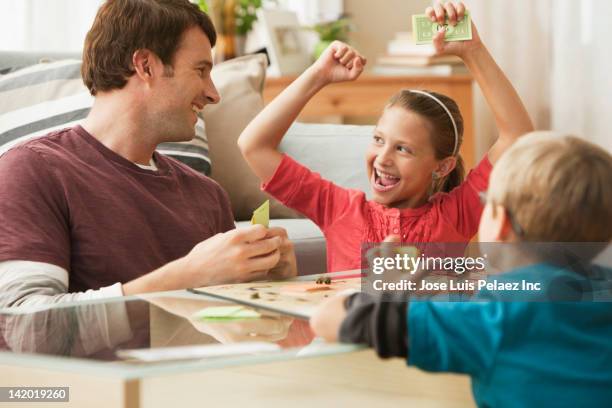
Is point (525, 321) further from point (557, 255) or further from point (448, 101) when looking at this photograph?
point (448, 101)

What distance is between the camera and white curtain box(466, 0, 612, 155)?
11.4ft

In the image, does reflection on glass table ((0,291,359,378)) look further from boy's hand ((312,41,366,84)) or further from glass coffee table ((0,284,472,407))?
boy's hand ((312,41,366,84))

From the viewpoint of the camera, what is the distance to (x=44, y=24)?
338 centimetres

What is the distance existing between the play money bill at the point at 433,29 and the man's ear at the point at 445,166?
0.27 meters

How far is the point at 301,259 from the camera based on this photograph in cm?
234

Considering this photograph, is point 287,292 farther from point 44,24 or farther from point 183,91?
point 44,24

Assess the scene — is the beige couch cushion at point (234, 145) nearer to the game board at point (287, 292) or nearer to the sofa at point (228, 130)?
the sofa at point (228, 130)

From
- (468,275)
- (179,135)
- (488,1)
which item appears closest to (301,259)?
(179,135)

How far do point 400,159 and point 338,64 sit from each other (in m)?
0.23

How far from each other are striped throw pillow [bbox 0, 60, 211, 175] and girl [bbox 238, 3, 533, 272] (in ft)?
1.92

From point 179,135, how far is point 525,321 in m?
1.10

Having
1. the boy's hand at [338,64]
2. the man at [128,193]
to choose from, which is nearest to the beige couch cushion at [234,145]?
the man at [128,193]

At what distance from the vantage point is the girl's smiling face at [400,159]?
180cm

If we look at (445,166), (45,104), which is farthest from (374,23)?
(445,166)
